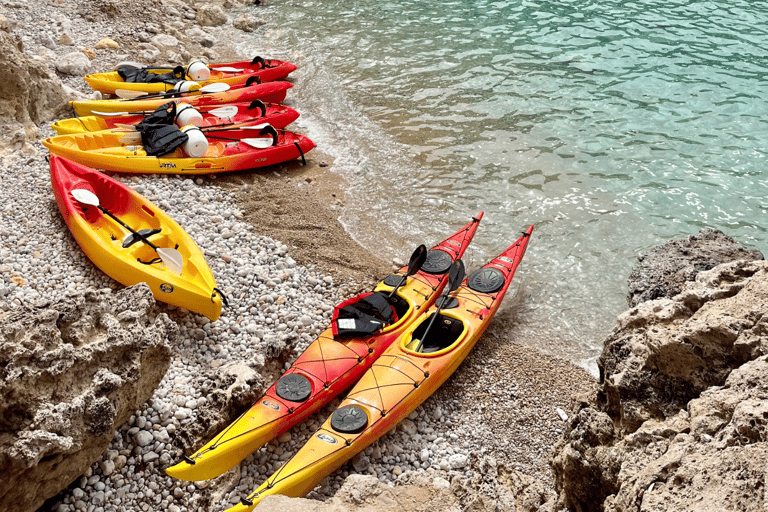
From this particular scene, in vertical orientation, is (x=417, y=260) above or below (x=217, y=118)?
below

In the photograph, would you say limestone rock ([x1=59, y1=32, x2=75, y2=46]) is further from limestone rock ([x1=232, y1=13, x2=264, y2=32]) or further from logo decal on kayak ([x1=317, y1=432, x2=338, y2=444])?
logo decal on kayak ([x1=317, y1=432, x2=338, y2=444])

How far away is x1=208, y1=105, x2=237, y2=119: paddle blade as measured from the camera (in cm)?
960

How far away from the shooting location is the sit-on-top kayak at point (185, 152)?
7.87 meters

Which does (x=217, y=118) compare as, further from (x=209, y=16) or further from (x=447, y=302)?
(x=209, y=16)

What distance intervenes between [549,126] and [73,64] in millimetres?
8569

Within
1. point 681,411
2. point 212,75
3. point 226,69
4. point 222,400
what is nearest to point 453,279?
point 222,400

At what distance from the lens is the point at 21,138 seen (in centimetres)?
799

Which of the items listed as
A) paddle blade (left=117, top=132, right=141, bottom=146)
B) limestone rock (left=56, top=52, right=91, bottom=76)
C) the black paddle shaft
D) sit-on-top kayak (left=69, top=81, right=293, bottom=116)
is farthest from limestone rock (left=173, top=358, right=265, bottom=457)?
limestone rock (left=56, top=52, right=91, bottom=76)

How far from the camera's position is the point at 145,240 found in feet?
20.5

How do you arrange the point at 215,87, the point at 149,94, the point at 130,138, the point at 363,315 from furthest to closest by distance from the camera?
the point at 215,87 < the point at 149,94 < the point at 130,138 < the point at 363,315

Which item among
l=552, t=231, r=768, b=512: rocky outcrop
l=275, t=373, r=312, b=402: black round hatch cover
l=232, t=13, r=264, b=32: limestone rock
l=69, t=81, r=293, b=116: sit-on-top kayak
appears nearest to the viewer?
l=552, t=231, r=768, b=512: rocky outcrop

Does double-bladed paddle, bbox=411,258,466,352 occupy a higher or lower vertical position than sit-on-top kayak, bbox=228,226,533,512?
higher

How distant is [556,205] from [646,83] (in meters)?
4.54

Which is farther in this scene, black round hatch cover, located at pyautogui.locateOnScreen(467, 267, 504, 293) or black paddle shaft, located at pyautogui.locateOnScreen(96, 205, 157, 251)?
black round hatch cover, located at pyautogui.locateOnScreen(467, 267, 504, 293)
